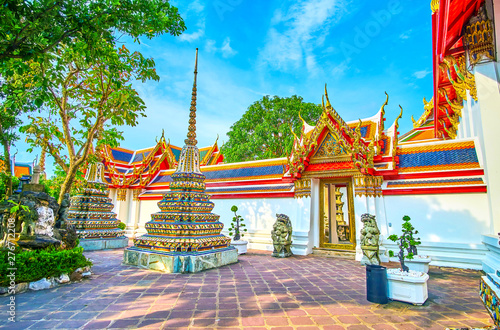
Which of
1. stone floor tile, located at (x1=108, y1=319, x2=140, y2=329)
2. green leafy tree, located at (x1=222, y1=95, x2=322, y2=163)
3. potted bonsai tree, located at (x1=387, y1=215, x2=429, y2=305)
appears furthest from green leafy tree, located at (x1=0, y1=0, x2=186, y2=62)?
green leafy tree, located at (x1=222, y1=95, x2=322, y2=163)

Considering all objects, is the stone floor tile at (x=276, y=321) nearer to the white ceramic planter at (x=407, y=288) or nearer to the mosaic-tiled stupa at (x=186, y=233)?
the white ceramic planter at (x=407, y=288)

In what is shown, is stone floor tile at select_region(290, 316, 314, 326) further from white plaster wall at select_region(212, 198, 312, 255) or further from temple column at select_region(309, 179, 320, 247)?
temple column at select_region(309, 179, 320, 247)

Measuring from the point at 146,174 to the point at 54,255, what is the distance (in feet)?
37.2

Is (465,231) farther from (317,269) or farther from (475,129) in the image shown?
(317,269)

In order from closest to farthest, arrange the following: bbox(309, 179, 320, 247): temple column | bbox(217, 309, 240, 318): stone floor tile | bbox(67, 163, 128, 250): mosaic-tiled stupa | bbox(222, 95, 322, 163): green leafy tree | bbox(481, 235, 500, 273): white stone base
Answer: bbox(217, 309, 240, 318): stone floor tile
bbox(481, 235, 500, 273): white stone base
bbox(67, 163, 128, 250): mosaic-tiled stupa
bbox(309, 179, 320, 247): temple column
bbox(222, 95, 322, 163): green leafy tree

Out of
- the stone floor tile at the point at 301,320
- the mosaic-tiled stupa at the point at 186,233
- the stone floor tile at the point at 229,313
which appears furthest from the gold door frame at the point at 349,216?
the stone floor tile at the point at 229,313

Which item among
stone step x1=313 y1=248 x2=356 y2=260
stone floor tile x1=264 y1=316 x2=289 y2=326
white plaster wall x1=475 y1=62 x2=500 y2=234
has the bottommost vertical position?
stone step x1=313 y1=248 x2=356 y2=260

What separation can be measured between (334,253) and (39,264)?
26.9 feet

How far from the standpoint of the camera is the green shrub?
445 cm

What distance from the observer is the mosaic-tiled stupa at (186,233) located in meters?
6.29

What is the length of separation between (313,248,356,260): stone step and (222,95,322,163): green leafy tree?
982 cm

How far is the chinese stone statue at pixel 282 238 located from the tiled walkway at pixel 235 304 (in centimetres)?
284

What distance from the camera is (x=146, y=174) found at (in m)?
16.0

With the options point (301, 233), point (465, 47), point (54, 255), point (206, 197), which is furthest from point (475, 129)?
point (54, 255)
